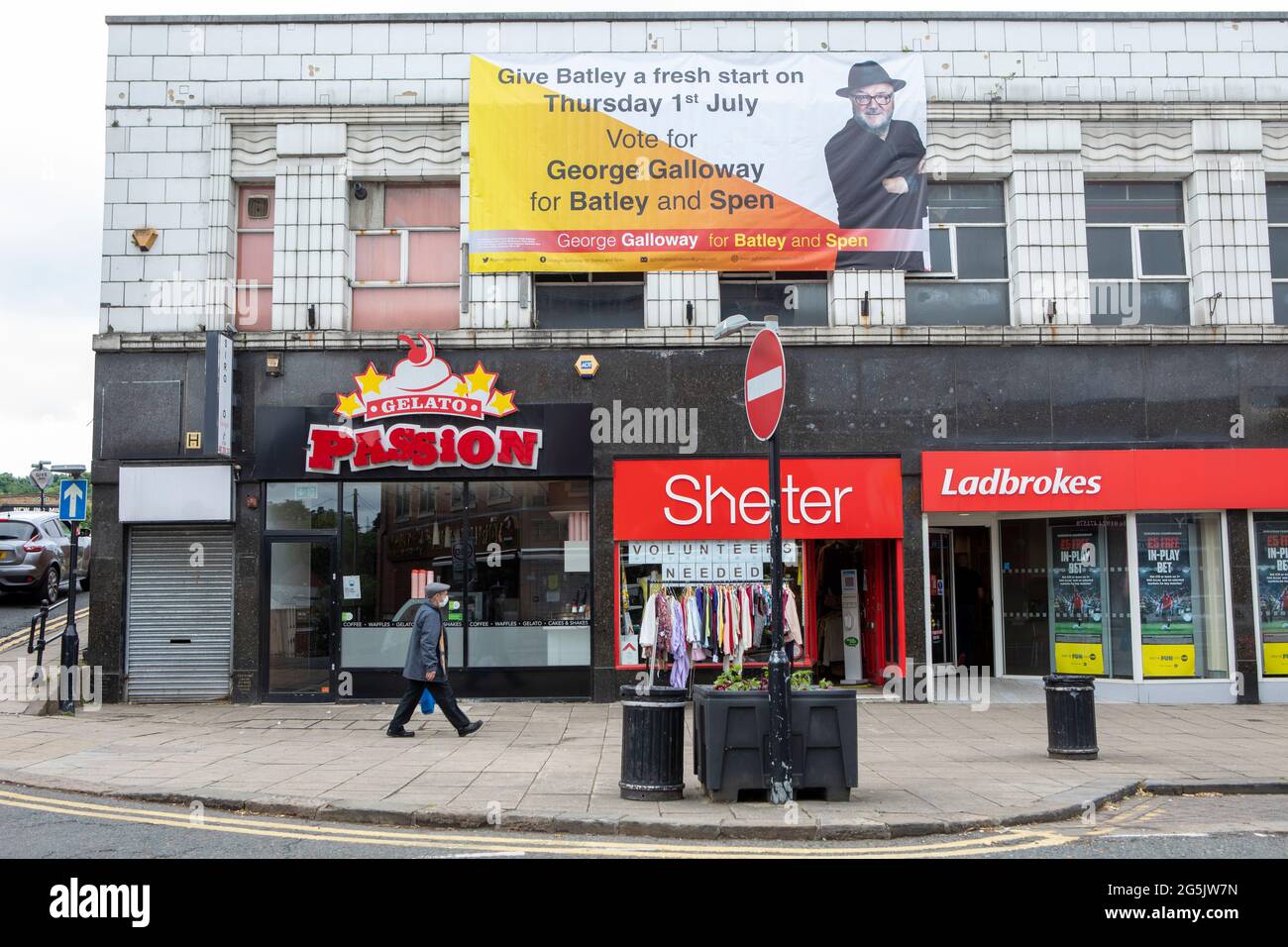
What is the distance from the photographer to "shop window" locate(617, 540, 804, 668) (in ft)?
50.4

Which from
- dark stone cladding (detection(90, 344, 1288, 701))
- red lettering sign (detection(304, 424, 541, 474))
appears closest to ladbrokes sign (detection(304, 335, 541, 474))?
red lettering sign (detection(304, 424, 541, 474))

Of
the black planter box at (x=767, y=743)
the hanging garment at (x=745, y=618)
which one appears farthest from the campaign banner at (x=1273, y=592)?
the black planter box at (x=767, y=743)

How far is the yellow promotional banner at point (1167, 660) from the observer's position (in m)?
15.5

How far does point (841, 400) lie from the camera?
15.6m

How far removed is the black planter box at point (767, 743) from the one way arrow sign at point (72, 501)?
9.96m

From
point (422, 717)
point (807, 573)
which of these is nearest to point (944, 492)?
point (807, 573)

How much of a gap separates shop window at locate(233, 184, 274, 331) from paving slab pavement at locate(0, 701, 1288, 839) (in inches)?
223

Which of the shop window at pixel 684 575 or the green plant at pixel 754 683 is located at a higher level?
the shop window at pixel 684 575

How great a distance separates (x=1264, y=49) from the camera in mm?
16344

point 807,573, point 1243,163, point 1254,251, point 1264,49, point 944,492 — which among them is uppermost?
point 1264,49

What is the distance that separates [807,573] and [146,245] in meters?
10.6

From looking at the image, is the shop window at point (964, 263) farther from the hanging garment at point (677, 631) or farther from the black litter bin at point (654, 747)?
the black litter bin at point (654, 747)
